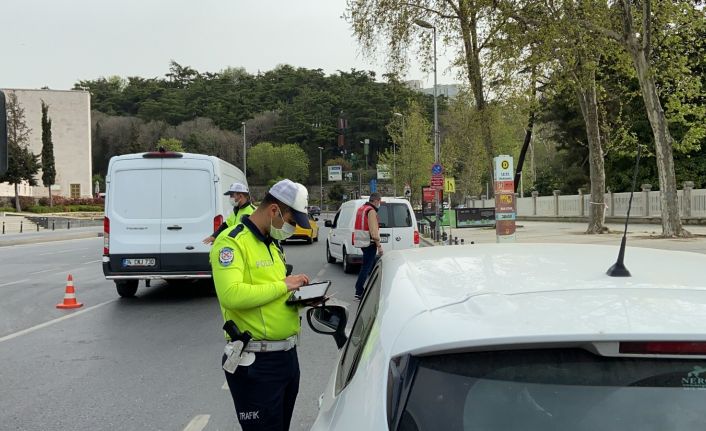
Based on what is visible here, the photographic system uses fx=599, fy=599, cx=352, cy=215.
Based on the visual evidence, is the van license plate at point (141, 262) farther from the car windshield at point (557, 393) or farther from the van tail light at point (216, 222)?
the car windshield at point (557, 393)

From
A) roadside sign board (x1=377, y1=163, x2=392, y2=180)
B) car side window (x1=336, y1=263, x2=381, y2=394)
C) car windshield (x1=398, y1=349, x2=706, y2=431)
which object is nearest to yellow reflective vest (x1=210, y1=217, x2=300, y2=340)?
car side window (x1=336, y1=263, x2=381, y2=394)

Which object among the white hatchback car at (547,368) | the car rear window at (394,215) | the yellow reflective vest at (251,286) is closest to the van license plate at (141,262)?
the car rear window at (394,215)

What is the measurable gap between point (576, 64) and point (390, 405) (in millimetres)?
23446

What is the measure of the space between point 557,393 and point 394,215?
12967 mm

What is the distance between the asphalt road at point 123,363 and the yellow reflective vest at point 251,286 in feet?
5.92

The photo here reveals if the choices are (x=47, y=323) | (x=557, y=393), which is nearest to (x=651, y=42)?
(x=47, y=323)

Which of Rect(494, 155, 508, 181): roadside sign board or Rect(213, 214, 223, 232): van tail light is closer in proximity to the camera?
Rect(213, 214, 223, 232): van tail light

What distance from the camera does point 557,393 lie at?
61.3 inches

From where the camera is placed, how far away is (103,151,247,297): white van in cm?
1018

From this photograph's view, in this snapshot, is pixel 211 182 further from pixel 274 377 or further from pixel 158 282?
pixel 274 377

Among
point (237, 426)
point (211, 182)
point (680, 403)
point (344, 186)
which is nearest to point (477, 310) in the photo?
point (680, 403)

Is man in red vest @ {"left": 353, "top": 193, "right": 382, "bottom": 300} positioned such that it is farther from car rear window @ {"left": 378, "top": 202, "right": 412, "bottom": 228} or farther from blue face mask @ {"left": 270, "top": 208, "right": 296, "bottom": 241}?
blue face mask @ {"left": 270, "top": 208, "right": 296, "bottom": 241}

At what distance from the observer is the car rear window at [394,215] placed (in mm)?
14414

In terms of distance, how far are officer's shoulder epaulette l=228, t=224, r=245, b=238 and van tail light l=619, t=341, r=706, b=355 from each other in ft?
6.56
